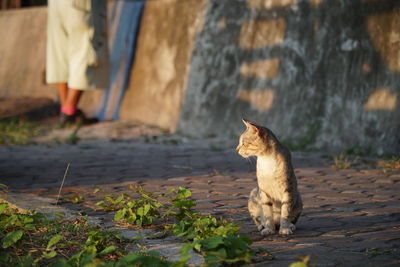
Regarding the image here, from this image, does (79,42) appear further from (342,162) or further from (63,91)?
(342,162)

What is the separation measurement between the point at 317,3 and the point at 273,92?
116 cm

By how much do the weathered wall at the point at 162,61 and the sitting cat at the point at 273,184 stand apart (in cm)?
522

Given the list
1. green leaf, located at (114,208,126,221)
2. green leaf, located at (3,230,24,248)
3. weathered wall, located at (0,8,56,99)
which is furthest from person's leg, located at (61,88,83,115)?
green leaf, located at (3,230,24,248)

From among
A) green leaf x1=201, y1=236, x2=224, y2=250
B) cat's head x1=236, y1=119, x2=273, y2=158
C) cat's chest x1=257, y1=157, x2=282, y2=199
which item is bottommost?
green leaf x1=201, y1=236, x2=224, y2=250

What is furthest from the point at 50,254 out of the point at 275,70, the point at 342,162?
the point at 275,70

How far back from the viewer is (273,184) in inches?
152

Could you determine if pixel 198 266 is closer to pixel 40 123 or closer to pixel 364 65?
pixel 364 65

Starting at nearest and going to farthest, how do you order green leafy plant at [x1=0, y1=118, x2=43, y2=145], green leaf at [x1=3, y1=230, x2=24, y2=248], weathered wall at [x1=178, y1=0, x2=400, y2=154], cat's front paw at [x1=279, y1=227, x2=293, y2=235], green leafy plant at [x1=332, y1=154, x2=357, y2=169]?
1. green leaf at [x1=3, y1=230, x2=24, y2=248]
2. cat's front paw at [x1=279, y1=227, x2=293, y2=235]
3. green leafy plant at [x1=332, y1=154, x2=357, y2=169]
4. weathered wall at [x1=178, y1=0, x2=400, y2=154]
5. green leafy plant at [x1=0, y1=118, x2=43, y2=145]

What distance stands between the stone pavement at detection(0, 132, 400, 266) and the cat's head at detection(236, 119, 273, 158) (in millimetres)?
479

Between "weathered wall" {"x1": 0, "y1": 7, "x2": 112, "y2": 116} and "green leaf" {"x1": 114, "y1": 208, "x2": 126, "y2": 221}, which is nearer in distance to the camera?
"green leaf" {"x1": 114, "y1": 208, "x2": 126, "y2": 221}

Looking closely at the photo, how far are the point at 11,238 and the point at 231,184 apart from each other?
2.55m

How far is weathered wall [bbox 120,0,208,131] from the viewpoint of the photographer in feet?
30.3

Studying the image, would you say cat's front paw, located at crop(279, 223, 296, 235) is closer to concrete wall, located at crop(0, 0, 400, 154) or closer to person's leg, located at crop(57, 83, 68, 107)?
concrete wall, located at crop(0, 0, 400, 154)

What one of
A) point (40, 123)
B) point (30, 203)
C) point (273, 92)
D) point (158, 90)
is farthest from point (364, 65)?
point (40, 123)
